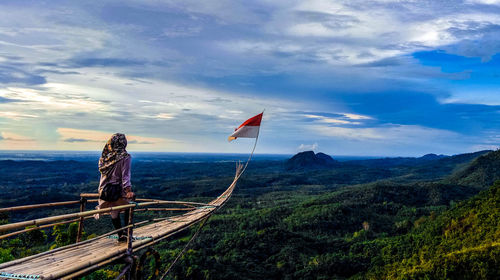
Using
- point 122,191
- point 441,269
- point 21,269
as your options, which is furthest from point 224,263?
point 21,269

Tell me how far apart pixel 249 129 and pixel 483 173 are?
2566 inches

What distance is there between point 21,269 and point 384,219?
37.6 meters

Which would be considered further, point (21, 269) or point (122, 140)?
point (122, 140)

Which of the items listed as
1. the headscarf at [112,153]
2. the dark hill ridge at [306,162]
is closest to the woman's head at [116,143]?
the headscarf at [112,153]

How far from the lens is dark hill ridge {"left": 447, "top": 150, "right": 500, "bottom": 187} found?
185ft

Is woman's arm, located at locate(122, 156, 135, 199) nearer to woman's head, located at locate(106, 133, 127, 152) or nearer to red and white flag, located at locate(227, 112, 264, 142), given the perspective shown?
woman's head, located at locate(106, 133, 127, 152)

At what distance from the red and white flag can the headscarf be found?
486cm

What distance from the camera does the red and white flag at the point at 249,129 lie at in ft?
34.6

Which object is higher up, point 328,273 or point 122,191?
point 122,191

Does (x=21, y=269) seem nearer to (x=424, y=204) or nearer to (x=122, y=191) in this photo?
(x=122, y=191)

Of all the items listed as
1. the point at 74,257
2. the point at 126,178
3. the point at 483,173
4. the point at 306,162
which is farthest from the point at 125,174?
the point at 306,162

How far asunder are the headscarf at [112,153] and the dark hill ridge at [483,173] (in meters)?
64.8

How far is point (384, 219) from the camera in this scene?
36.3 m

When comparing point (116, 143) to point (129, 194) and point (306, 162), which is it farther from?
point (306, 162)
